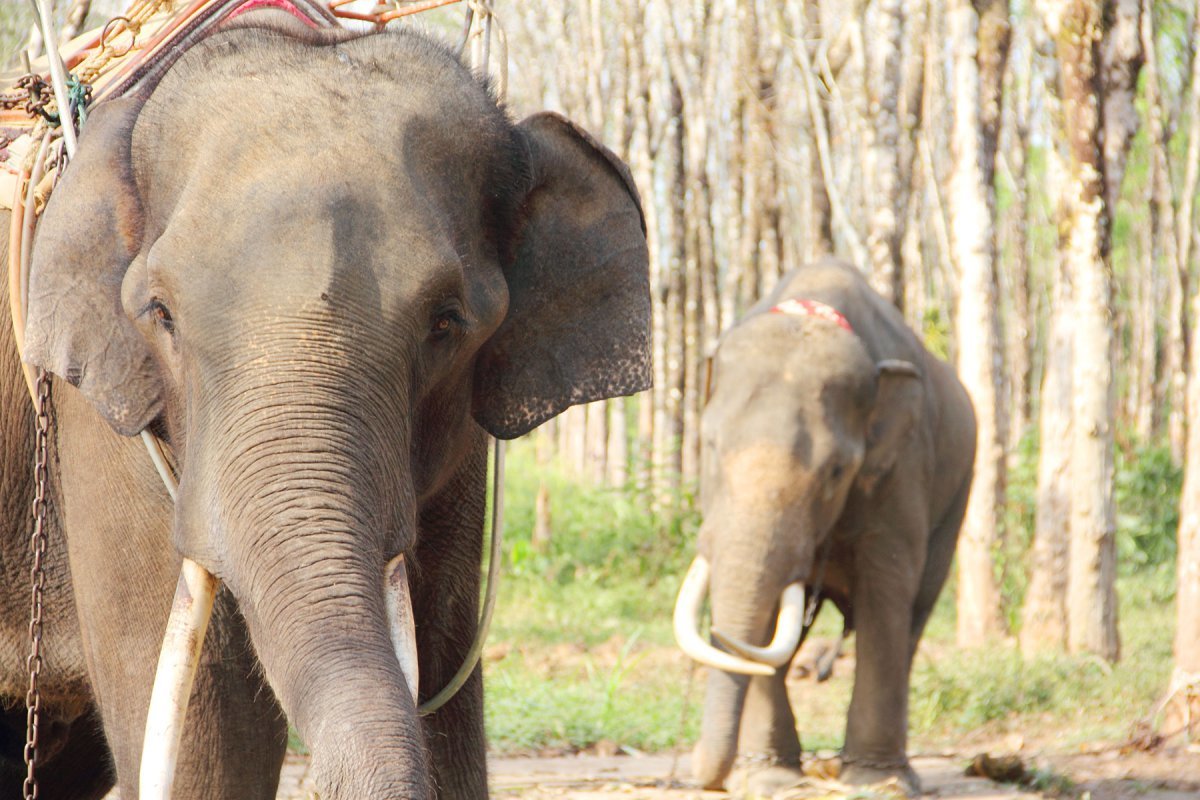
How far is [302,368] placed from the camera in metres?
2.23

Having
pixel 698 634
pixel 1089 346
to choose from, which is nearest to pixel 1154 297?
pixel 1089 346

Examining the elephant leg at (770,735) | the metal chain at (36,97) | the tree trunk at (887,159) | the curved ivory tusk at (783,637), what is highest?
the tree trunk at (887,159)

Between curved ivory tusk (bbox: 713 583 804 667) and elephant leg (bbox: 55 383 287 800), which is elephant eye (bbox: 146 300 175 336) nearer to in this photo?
elephant leg (bbox: 55 383 287 800)

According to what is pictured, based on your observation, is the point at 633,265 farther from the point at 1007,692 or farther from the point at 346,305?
the point at 1007,692

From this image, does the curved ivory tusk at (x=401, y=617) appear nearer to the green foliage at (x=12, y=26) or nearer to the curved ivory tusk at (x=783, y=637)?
the curved ivory tusk at (x=783, y=637)

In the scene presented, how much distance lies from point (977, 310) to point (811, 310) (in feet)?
Result: 11.9

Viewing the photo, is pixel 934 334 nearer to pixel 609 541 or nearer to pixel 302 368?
pixel 609 541

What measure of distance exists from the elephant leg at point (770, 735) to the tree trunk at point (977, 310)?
3.84 metres

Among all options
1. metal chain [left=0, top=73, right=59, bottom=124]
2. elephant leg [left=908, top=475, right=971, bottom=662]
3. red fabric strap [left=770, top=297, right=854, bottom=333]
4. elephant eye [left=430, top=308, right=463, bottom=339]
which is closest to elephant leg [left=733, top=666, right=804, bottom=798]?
elephant leg [left=908, top=475, right=971, bottom=662]

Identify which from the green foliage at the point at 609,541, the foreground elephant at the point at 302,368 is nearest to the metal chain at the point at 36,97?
the foreground elephant at the point at 302,368

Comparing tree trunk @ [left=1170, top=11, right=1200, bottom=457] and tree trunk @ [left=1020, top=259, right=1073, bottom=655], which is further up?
tree trunk @ [left=1170, top=11, right=1200, bottom=457]

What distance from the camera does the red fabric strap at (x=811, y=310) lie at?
22.0 ft

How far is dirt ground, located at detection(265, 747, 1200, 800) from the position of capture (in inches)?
221

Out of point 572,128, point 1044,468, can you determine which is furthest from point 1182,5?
point 572,128
